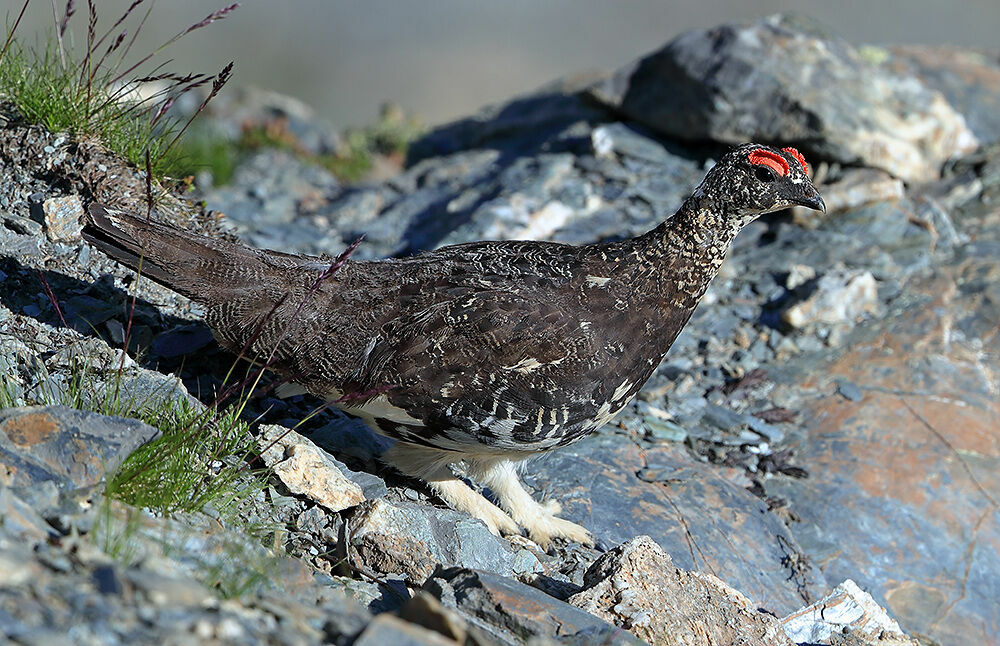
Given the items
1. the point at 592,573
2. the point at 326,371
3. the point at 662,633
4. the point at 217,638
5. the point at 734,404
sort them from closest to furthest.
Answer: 1. the point at 217,638
2. the point at 662,633
3. the point at 592,573
4. the point at 326,371
5. the point at 734,404

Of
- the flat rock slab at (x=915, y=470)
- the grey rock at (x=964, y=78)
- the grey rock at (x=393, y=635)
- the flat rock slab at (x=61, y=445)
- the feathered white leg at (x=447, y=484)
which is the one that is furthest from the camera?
the grey rock at (x=964, y=78)

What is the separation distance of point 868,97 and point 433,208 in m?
4.42

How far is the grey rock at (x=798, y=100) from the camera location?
346 inches

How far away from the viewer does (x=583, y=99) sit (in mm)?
10664

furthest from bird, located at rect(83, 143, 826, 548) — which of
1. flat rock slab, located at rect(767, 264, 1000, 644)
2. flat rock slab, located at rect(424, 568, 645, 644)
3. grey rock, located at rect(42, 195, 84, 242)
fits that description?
Answer: flat rock slab, located at rect(767, 264, 1000, 644)

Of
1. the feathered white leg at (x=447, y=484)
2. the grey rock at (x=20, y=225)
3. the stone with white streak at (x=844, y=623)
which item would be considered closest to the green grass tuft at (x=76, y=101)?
the grey rock at (x=20, y=225)

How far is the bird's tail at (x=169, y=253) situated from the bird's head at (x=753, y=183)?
2.43 meters

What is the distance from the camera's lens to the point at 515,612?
3449 millimetres

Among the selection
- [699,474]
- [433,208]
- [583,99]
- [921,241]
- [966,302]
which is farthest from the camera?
[583,99]

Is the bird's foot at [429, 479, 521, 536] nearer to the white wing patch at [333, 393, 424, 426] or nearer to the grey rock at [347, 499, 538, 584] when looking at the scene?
the grey rock at [347, 499, 538, 584]

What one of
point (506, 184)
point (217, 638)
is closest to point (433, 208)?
point (506, 184)

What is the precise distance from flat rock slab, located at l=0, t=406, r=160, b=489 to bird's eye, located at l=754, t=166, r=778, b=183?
328 centimetres

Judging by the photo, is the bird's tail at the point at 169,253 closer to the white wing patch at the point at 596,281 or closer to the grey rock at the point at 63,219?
the grey rock at the point at 63,219

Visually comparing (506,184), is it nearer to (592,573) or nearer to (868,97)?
(868,97)
